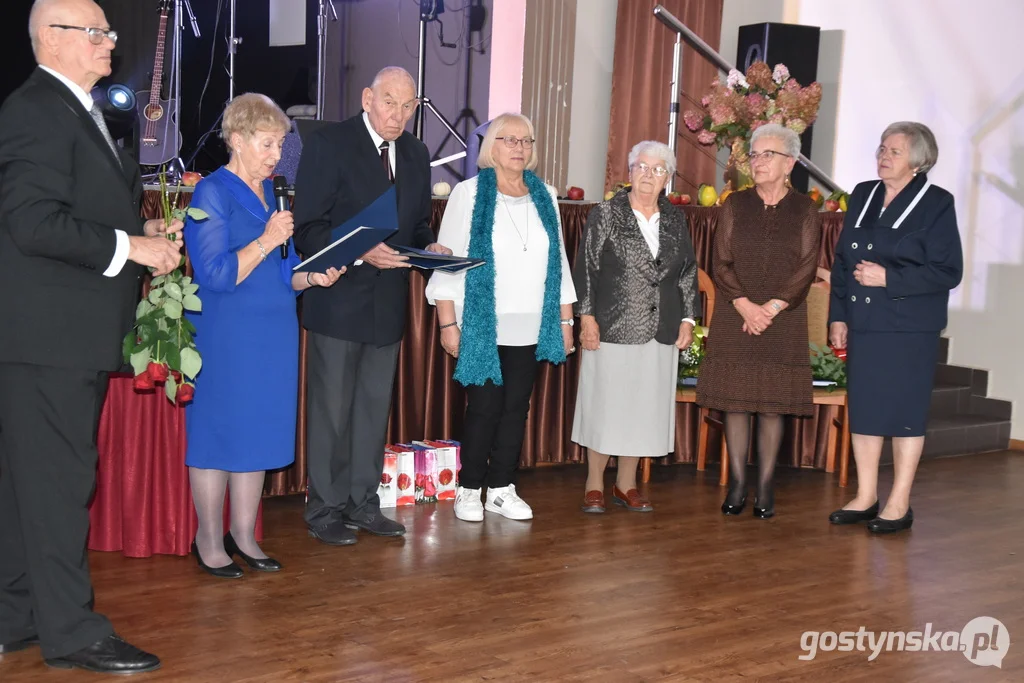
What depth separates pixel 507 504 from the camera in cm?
457

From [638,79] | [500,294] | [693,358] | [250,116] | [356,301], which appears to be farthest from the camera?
[638,79]

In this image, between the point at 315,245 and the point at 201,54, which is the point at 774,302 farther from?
the point at 201,54

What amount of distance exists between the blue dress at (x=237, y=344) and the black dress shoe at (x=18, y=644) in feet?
2.46

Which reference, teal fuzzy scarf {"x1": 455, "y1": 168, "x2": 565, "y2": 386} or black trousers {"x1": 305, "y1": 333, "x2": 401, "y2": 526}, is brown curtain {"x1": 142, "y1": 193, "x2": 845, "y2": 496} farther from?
teal fuzzy scarf {"x1": 455, "y1": 168, "x2": 565, "y2": 386}

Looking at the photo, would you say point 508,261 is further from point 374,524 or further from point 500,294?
point 374,524

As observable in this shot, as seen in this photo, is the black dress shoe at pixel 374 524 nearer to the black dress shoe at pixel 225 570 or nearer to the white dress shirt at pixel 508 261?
the black dress shoe at pixel 225 570

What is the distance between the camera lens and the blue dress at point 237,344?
3.42 meters

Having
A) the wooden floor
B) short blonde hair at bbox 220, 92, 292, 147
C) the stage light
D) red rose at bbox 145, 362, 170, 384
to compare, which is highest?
the stage light

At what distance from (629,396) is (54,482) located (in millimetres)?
2470

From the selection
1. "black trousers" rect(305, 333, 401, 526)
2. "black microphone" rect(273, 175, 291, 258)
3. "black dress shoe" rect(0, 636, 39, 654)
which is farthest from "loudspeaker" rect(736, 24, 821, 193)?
"black dress shoe" rect(0, 636, 39, 654)

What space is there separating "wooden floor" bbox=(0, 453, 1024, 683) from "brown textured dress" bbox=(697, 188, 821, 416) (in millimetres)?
537

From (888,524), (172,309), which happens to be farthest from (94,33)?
(888,524)

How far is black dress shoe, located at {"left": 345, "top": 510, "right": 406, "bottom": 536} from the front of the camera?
4203 millimetres

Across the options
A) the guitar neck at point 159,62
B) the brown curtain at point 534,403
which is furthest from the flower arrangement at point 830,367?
the guitar neck at point 159,62
